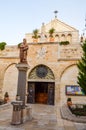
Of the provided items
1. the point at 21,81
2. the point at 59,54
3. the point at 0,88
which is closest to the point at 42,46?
the point at 59,54

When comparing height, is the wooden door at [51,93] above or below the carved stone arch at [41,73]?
below

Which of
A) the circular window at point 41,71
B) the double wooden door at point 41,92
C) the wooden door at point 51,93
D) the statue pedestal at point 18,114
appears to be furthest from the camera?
the circular window at point 41,71

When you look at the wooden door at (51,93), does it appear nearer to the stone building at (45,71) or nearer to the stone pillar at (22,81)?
the stone building at (45,71)

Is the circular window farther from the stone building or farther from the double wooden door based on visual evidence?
the double wooden door

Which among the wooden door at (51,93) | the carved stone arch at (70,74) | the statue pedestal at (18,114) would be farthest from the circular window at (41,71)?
the statue pedestal at (18,114)

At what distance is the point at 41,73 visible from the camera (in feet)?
66.9

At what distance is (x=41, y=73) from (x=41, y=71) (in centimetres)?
22

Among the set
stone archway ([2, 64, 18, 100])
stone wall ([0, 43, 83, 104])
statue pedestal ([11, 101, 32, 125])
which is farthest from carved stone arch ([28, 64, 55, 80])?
statue pedestal ([11, 101, 32, 125])

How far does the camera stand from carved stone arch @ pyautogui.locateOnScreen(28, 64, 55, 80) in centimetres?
2006

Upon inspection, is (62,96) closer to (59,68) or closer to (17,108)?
(59,68)

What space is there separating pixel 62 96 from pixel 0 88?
6.91 m

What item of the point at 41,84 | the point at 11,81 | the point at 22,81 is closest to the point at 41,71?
the point at 41,84

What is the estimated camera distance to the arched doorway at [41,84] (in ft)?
65.1

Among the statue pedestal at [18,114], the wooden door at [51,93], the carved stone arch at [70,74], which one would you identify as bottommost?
the statue pedestal at [18,114]
